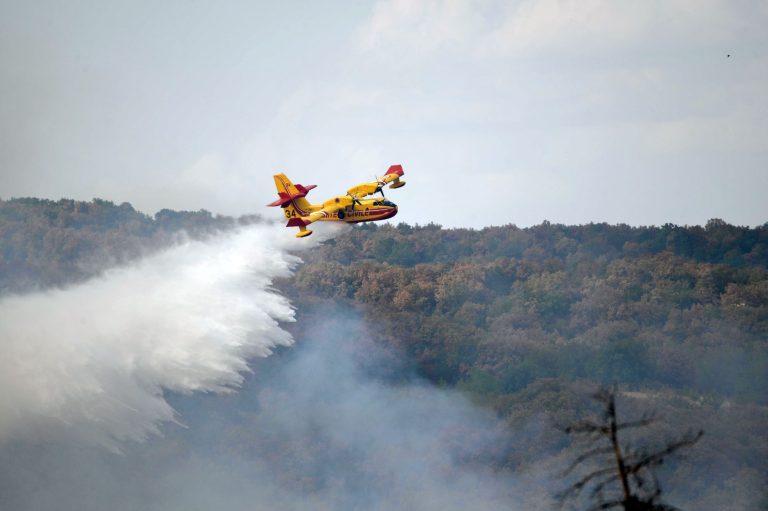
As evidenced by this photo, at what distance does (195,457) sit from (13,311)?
42.3 feet

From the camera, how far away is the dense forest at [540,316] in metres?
68.6

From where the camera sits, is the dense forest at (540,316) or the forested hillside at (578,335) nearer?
the forested hillside at (578,335)

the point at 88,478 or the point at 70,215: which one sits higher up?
the point at 70,215

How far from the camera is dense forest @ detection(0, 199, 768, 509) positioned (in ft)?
225

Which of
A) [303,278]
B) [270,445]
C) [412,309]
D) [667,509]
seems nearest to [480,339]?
[412,309]

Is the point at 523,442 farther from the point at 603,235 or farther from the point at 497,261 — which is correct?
the point at 603,235

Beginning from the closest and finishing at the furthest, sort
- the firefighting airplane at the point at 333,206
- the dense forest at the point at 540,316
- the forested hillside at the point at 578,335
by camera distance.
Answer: the firefighting airplane at the point at 333,206
the forested hillside at the point at 578,335
the dense forest at the point at 540,316

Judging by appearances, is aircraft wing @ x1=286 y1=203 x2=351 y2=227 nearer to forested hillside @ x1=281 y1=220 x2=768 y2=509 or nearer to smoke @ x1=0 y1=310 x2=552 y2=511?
smoke @ x1=0 y1=310 x2=552 y2=511

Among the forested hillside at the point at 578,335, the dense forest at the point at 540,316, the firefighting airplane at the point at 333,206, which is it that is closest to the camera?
the firefighting airplane at the point at 333,206

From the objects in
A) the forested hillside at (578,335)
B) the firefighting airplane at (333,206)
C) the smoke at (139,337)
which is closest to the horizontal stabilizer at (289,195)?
the firefighting airplane at (333,206)

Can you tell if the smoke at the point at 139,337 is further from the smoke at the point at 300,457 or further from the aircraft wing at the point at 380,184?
the aircraft wing at the point at 380,184

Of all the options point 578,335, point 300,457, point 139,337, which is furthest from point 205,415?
point 578,335

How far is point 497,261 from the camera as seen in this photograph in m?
115

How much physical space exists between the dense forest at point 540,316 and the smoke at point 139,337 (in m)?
6.63
